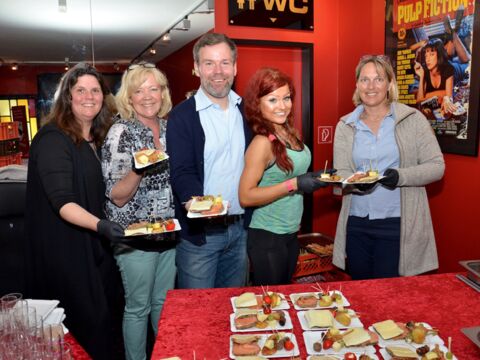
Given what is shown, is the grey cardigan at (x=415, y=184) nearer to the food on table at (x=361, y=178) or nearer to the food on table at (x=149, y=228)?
the food on table at (x=361, y=178)

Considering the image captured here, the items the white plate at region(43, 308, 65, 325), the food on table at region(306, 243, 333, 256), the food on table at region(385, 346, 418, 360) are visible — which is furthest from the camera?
the food on table at region(306, 243, 333, 256)

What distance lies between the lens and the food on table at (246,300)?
1.60 meters

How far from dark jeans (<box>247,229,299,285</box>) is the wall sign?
2.29 m

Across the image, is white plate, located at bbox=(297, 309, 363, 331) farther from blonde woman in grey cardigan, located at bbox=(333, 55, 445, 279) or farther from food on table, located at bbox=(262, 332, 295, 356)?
blonde woman in grey cardigan, located at bbox=(333, 55, 445, 279)

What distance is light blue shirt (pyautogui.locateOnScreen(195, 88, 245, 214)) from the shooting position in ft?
7.27

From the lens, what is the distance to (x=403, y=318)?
1545 mm

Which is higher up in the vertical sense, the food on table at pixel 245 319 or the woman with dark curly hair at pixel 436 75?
the woman with dark curly hair at pixel 436 75

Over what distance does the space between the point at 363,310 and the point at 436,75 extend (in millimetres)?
2037

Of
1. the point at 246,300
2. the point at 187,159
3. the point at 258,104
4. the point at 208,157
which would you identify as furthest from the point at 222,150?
the point at 246,300


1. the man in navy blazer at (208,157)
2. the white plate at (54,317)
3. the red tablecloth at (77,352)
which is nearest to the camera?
the red tablecloth at (77,352)

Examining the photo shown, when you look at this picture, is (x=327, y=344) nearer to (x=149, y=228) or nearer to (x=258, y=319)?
(x=258, y=319)

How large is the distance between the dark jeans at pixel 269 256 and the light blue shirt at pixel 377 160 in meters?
0.51

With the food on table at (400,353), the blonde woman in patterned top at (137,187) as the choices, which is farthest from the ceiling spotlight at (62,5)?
the food on table at (400,353)

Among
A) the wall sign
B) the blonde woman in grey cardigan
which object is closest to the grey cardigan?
the blonde woman in grey cardigan
